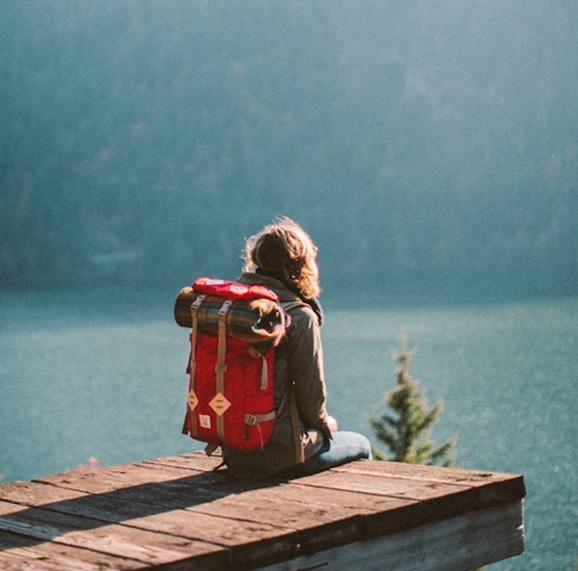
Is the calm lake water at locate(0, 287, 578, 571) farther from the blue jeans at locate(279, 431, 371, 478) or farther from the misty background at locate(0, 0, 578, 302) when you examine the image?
the misty background at locate(0, 0, 578, 302)

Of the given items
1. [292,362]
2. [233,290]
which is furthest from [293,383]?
[233,290]

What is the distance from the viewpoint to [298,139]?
18962 centimetres

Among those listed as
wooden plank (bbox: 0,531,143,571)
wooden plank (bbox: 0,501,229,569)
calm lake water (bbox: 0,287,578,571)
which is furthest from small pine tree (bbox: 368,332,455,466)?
wooden plank (bbox: 0,531,143,571)

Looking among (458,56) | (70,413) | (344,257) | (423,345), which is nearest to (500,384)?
(423,345)

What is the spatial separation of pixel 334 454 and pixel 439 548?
0.77 meters

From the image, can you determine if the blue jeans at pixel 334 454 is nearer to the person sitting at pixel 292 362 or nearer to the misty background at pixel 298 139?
the person sitting at pixel 292 362

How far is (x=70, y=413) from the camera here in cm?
7538

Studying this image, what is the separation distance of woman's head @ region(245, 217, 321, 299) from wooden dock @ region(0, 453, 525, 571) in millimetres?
805

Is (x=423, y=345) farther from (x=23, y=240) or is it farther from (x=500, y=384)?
(x=23, y=240)

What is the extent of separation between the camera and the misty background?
601 feet

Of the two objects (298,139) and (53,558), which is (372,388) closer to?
(53,558)

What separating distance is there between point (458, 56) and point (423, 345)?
3906 inches

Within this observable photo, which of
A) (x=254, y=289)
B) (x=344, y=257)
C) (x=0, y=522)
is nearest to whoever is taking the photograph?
(x=0, y=522)

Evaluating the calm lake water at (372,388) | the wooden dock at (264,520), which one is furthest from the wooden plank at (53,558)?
the calm lake water at (372,388)
